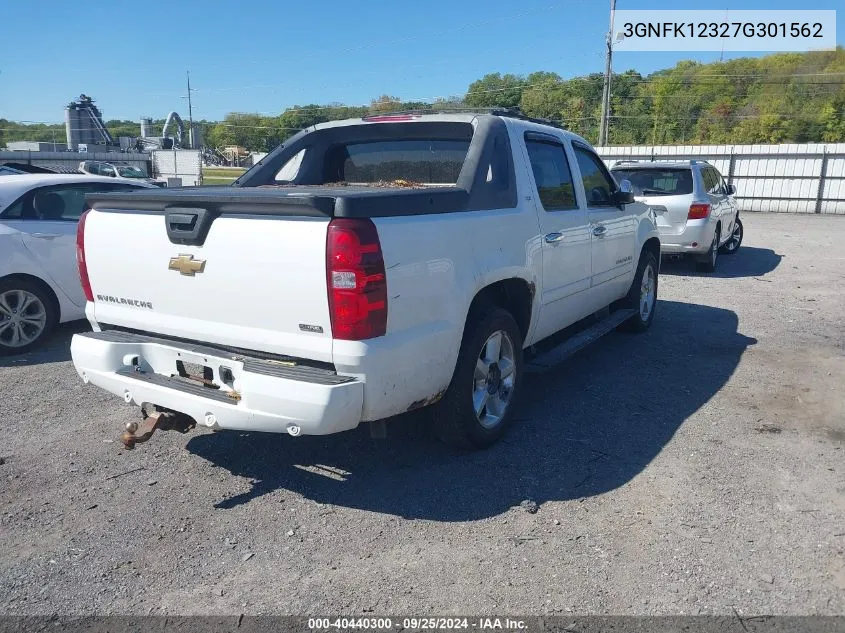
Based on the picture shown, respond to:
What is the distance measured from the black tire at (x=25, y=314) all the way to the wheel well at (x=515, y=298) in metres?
4.54

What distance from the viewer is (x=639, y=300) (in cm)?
687

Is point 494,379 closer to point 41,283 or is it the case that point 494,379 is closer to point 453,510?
point 453,510

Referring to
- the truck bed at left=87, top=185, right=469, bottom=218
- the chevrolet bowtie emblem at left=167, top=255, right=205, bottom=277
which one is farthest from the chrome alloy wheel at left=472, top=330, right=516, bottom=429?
the chevrolet bowtie emblem at left=167, top=255, right=205, bottom=277

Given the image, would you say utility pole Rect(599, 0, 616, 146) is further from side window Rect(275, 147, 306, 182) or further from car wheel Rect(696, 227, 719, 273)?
side window Rect(275, 147, 306, 182)

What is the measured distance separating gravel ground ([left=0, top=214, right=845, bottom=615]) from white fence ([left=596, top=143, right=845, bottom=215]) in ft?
68.0

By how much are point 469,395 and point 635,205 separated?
11.9ft

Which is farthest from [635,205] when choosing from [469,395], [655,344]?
[469,395]

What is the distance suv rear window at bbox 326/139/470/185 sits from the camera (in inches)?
188

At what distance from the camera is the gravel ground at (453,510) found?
114 inches

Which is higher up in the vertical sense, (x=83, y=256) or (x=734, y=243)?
(x=83, y=256)

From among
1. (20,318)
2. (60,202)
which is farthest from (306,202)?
(60,202)

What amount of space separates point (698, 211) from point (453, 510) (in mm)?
8593

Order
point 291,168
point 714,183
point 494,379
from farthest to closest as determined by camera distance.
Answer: point 714,183, point 291,168, point 494,379

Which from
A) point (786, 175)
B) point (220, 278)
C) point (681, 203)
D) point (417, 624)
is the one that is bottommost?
point (417, 624)
